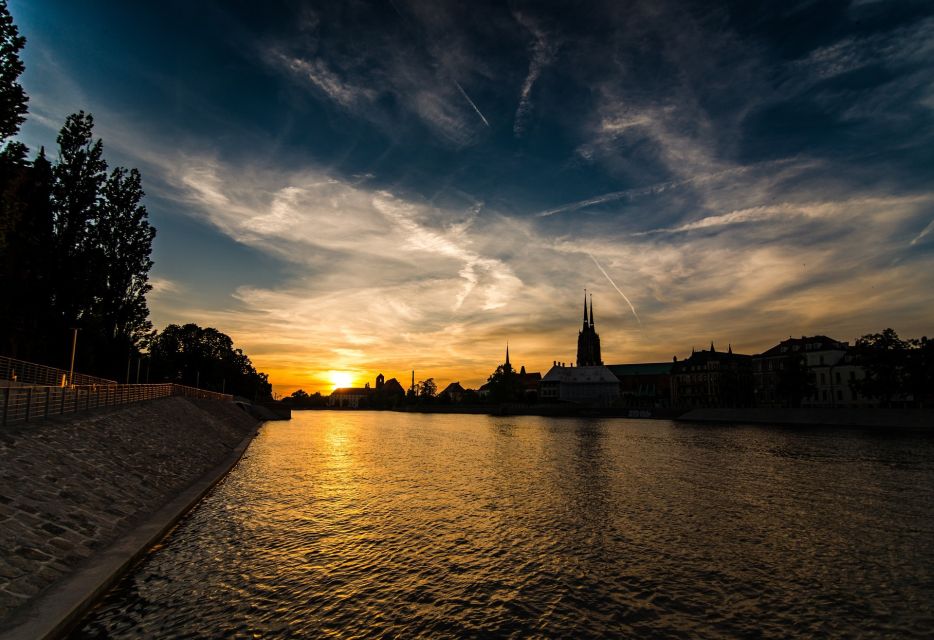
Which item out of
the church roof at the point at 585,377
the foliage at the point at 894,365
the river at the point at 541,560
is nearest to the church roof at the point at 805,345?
the foliage at the point at 894,365

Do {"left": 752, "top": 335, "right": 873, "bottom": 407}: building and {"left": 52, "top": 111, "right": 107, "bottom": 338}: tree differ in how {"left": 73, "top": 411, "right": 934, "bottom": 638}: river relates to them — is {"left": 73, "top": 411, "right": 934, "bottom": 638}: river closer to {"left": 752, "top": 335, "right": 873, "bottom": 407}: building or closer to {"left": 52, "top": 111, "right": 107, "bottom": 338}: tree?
{"left": 52, "top": 111, "right": 107, "bottom": 338}: tree

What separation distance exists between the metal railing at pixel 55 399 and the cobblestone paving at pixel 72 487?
3.34 ft

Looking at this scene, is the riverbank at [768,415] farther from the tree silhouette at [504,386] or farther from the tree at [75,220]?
the tree at [75,220]

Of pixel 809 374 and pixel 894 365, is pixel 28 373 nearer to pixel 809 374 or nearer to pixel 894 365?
pixel 894 365

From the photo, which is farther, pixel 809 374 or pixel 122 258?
pixel 809 374

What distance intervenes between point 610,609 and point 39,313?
173ft

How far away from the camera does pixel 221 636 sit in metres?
10.3

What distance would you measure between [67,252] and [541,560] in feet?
166

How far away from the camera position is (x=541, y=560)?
1571cm

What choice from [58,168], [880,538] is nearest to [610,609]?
[880,538]

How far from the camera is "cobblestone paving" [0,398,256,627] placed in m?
11.3

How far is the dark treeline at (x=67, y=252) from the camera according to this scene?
32344 mm

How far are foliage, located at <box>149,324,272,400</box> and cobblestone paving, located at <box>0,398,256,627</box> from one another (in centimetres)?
10051

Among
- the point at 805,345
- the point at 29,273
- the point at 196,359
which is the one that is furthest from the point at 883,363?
the point at 196,359
